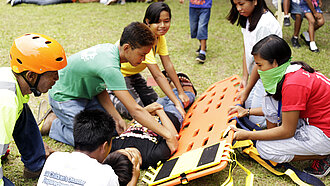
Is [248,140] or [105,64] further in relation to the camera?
[248,140]

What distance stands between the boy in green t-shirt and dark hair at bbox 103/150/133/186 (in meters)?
0.36

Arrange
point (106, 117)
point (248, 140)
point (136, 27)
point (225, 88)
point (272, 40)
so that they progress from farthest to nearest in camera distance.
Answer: point (225, 88) → point (248, 140) → point (136, 27) → point (272, 40) → point (106, 117)

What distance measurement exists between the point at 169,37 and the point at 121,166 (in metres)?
4.30

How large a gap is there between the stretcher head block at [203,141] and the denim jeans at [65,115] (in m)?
0.95

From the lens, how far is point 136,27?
2.71 meters

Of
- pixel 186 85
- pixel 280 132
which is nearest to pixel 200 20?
pixel 186 85

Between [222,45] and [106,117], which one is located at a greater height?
[106,117]

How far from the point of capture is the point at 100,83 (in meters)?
3.11

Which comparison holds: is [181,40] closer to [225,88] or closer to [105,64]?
[225,88]

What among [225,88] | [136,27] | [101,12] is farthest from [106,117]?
[101,12]

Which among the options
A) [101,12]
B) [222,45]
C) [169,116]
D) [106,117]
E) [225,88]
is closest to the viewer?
[106,117]

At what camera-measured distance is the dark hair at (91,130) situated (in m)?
2.09

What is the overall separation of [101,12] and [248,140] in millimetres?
6497

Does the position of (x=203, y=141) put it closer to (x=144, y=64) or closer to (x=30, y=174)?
(x=144, y=64)
